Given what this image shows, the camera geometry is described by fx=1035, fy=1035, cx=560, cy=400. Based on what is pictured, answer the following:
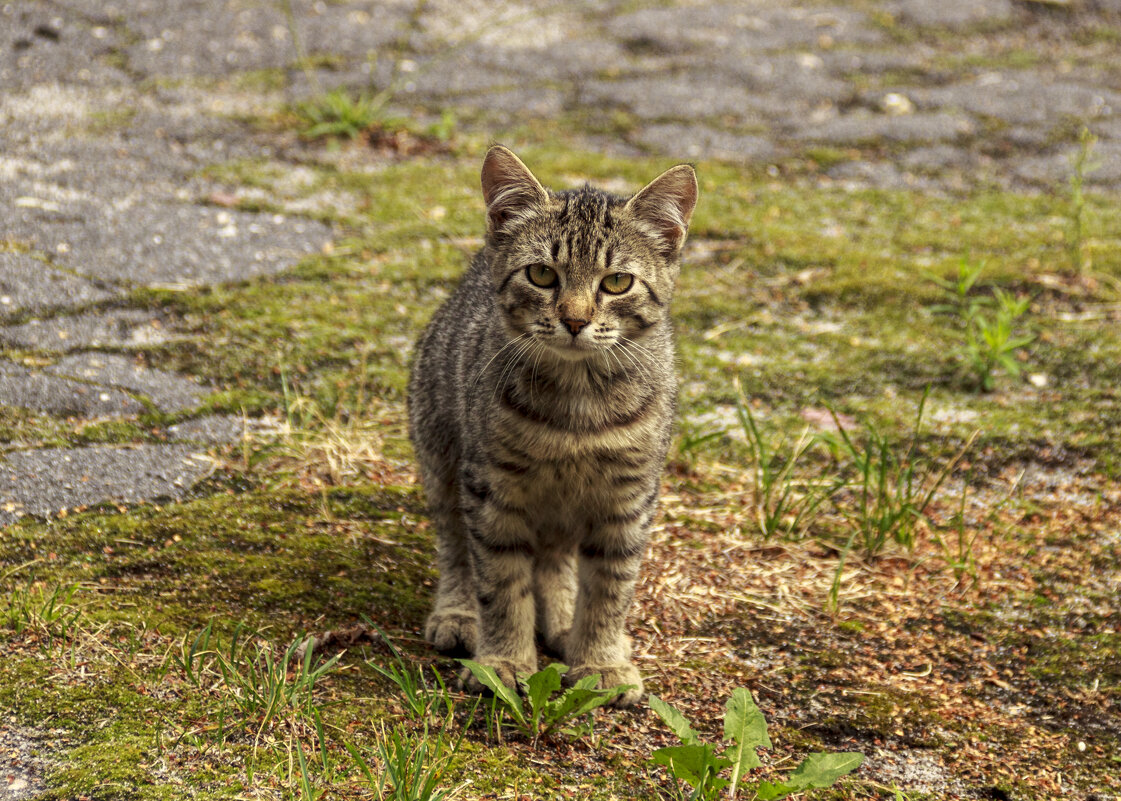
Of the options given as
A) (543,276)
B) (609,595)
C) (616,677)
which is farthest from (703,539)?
(543,276)

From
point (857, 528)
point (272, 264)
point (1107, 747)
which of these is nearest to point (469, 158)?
point (272, 264)

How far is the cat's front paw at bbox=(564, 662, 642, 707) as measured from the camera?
270 centimetres

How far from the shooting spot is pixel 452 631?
→ 117 inches

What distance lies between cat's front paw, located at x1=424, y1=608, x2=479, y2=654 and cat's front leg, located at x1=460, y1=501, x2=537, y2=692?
10cm

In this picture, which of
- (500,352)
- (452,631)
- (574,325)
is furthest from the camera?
(452,631)

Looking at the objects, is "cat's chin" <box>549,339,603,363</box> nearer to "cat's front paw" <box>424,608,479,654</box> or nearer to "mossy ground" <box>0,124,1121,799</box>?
"cat's front paw" <box>424,608,479,654</box>

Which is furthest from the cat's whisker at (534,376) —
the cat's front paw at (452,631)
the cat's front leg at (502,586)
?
the cat's front paw at (452,631)

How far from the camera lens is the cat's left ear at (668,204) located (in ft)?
9.47

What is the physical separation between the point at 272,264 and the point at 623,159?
2229 mm

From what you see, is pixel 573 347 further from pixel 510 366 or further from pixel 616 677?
pixel 616 677

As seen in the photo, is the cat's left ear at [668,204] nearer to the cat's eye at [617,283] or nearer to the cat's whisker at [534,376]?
the cat's eye at [617,283]

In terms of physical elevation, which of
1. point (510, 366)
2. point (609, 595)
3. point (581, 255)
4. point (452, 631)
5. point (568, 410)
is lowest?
point (452, 631)

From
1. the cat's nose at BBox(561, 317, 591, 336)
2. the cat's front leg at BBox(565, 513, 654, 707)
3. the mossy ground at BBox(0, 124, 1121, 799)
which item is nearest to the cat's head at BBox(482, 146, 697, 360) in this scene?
the cat's nose at BBox(561, 317, 591, 336)

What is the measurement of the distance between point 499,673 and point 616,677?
312mm
